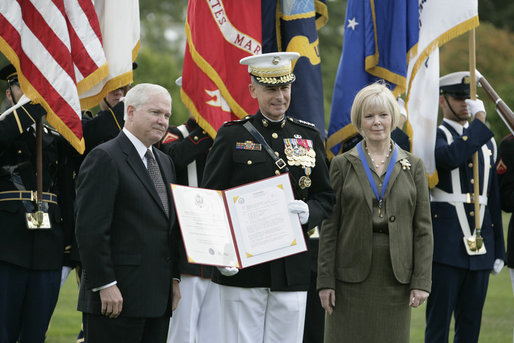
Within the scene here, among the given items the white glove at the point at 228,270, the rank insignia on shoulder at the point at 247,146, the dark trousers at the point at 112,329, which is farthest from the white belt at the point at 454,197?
the dark trousers at the point at 112,329

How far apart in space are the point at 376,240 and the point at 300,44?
2071 mm

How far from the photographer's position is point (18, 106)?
535cm

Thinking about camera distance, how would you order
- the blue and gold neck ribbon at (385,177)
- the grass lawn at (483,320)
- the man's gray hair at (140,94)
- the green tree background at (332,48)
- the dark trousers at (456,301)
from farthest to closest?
the green tree background at (332,48) → the grass lawn at (483,320) → the dark trousers at (456,301) → the blue and gold neck ribbon at (385,177) → the man's gray hair at (140,94)

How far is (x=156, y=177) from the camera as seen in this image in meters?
4.52

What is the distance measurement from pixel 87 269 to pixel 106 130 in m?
1.97

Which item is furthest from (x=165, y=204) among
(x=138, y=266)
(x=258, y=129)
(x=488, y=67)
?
(x=488, y=67)

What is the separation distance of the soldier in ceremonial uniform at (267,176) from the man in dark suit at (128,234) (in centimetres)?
43

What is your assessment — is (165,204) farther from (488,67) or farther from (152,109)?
(488,67)

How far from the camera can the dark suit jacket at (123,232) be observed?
4168 millimetres

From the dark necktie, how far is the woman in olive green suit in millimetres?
1152

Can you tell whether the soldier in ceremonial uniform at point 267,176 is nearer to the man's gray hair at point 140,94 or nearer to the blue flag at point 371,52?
the man's gray hair at point 140,94

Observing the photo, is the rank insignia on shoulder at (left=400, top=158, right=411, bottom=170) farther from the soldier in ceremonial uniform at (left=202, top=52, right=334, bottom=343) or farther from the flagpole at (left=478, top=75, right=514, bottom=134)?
the flagpole at (left=478, top=75, right=514, bottom=134)

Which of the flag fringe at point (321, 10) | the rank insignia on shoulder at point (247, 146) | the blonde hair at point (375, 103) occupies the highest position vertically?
the flag fringe at point (321, 10)

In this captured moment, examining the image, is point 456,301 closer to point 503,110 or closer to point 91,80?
point 503,110
